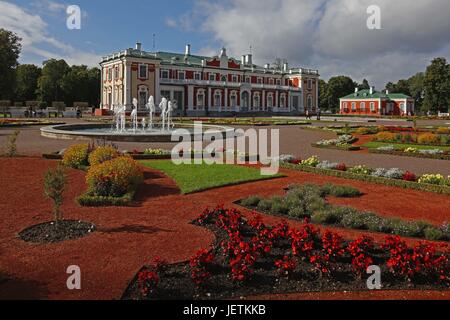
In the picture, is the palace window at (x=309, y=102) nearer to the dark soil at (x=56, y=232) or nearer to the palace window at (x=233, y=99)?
the palace window at (x=233, y=99)

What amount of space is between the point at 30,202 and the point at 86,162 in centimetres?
363

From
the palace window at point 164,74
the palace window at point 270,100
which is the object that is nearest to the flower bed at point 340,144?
the palace window at point 164,74

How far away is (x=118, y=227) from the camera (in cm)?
721

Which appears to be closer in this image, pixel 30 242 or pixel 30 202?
pixel 30 242

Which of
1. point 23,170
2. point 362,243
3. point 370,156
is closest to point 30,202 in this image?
point 23,170

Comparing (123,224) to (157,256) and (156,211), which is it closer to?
(156,211)

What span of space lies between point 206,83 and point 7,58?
89.4 ft

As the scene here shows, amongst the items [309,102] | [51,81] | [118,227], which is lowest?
[118,227]

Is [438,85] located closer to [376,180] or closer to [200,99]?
[200,99]

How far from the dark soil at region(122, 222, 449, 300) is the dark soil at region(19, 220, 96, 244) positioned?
6.57 feet

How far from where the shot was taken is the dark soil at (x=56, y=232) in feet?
21.4

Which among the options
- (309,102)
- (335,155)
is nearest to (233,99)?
(309,102)

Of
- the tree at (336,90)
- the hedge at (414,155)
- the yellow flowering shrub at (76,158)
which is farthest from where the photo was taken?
the tree at (336,90)

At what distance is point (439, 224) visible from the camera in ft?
25.2
